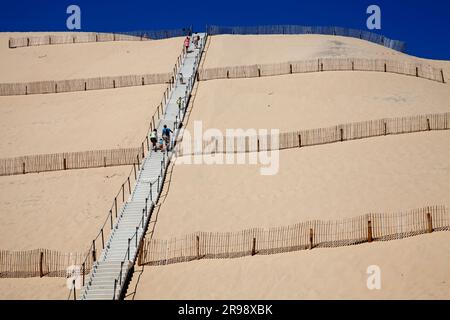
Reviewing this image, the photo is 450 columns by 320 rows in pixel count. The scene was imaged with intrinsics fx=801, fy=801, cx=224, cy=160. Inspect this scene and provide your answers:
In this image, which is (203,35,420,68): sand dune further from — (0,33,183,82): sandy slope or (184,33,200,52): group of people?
(0,33,183,82): sandy slope

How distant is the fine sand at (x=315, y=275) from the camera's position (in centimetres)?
2553

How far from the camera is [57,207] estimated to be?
35.6 m

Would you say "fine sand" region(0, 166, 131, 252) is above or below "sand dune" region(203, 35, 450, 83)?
below

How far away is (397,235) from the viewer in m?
28.2

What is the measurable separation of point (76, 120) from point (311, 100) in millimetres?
13956

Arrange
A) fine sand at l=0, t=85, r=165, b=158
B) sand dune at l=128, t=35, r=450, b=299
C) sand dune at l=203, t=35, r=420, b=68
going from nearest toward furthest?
1. sand dune at l=128, t=35, r=450, b=299
2. fine sand at l=0, t=85, r=165, b=158
3. sand dune at l=203, t=35, r=420, b=68

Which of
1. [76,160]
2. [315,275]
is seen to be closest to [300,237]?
[315,275]

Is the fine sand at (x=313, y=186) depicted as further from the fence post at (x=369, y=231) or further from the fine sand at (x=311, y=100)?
the fine sand at (x=311, y=100)

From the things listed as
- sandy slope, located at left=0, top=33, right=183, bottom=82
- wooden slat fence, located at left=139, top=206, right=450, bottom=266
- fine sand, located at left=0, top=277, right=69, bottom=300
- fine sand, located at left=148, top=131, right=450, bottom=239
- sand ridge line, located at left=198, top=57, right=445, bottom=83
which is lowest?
fine sand, located at left=0, top=277, right=69, bottom=300

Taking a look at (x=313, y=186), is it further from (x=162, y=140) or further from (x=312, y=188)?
(x=162, y=140)

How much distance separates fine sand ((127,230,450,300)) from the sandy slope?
95.2ft

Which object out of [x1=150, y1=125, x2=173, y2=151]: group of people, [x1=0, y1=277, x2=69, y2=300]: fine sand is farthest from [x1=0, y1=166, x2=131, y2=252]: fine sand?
[x1=0, y1=277, x2=69, y2=300]: fine sand

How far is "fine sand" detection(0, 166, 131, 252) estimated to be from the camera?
3259 cm

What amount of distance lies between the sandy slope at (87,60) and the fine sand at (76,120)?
4.76m
